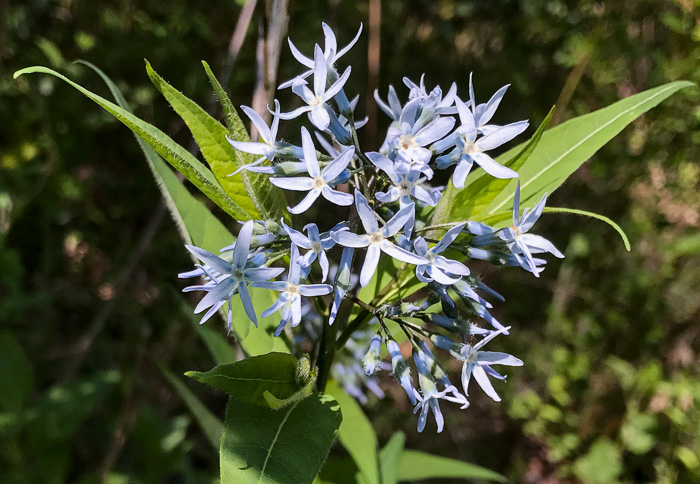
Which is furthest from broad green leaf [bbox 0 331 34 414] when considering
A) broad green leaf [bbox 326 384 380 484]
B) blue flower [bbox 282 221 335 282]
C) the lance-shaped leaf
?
the lance-shaped leaf

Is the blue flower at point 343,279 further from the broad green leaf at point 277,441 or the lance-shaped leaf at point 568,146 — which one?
the lance-shaped leaf at point 568,146

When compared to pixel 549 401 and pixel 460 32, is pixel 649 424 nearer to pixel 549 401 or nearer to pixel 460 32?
pixel 549 401

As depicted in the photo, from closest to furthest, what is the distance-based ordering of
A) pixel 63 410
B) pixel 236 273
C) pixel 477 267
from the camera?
pixel 236 273 → pixel 63 410 → pixel 477 267

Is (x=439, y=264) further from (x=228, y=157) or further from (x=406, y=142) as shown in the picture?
(x=228, y=157)

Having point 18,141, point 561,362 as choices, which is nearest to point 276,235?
point 18,141

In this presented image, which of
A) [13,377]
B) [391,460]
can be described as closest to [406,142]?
[391,460]

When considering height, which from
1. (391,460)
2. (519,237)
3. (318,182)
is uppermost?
(318,182)
